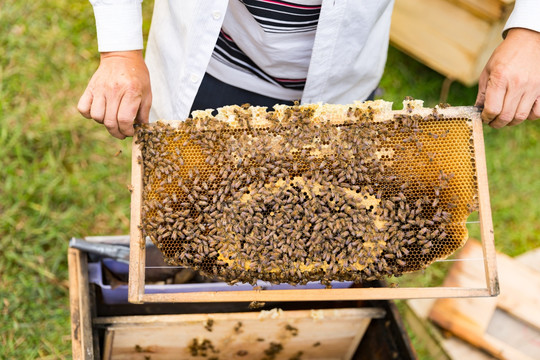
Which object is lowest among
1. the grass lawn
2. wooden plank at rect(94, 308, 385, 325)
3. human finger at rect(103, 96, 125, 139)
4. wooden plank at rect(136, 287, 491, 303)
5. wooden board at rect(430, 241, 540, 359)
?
wooden plank at rect(136, 287, 491, 303)

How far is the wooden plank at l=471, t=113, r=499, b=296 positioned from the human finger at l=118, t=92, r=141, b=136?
6.06 feet

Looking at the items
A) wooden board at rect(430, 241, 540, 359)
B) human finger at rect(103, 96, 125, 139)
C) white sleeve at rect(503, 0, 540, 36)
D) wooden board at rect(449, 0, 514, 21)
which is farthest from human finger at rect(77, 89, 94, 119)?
wooden board at rect(449, 0, 514, 21)

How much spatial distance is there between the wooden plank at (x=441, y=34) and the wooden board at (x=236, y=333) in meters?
3.36

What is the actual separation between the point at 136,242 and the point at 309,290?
0.96 m

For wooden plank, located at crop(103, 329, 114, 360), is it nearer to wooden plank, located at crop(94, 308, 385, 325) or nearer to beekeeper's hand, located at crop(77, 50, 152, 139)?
wooden plank, located at crop(94, 308, 385, 325)

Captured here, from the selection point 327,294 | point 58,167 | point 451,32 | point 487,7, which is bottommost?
point 327,294

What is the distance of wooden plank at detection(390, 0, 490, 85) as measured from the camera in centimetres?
493

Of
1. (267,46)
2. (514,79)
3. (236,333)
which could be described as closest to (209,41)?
(267,46)

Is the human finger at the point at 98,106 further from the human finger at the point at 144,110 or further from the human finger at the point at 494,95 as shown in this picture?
the human finger at the point at 494,95

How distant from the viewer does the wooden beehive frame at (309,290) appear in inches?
93.3

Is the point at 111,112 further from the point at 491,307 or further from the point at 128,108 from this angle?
the point at 491,307

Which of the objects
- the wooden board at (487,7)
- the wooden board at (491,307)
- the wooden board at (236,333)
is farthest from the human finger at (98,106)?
the wooden board at (487,7)

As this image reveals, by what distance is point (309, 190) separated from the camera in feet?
8.13

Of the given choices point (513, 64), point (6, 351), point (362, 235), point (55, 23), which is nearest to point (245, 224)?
point (362, 235)
